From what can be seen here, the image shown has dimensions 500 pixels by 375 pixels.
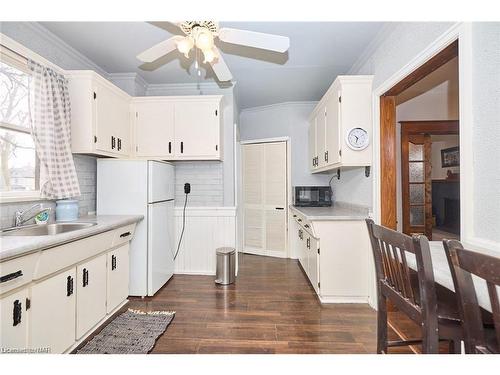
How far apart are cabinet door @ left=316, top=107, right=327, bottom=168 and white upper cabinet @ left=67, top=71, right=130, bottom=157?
245 cm

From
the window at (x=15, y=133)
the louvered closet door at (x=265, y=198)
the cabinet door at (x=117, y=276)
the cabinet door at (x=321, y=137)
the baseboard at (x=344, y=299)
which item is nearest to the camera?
the window at (x=15, y=133)

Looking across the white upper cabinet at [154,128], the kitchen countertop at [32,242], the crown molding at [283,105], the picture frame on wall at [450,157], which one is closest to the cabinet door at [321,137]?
the crown molding at [283,105]

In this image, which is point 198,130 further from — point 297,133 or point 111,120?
point 297,133

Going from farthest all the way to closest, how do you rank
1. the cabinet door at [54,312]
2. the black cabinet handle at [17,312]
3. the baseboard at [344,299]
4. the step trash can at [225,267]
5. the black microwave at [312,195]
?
the black microwave at [312,195]
the step trash can at [225,267]
the baseboard at [344,299]
the cabinet door at [54,312]
the black cabinet handle at [17,312]

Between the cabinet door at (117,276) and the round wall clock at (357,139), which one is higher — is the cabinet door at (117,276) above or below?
below

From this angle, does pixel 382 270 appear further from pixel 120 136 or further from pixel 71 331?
pixel 120 136

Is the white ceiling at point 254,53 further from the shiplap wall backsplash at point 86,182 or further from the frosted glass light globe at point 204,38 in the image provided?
the shiplap wall backsplash at point 86,182

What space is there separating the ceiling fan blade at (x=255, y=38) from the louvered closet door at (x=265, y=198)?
8.63 feet

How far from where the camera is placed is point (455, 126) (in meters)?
3.60

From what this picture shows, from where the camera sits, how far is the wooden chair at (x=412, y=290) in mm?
1025

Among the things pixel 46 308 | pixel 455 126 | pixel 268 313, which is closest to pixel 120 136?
pixel 46 308

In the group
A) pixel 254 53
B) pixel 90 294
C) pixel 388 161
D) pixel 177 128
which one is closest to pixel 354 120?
pixel 388 161

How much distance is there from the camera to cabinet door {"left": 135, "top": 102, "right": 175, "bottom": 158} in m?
3.19

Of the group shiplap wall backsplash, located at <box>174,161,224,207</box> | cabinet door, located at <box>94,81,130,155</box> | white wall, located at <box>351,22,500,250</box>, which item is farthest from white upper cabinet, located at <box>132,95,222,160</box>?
white wall, located at <box>351,22,500,250</box>
